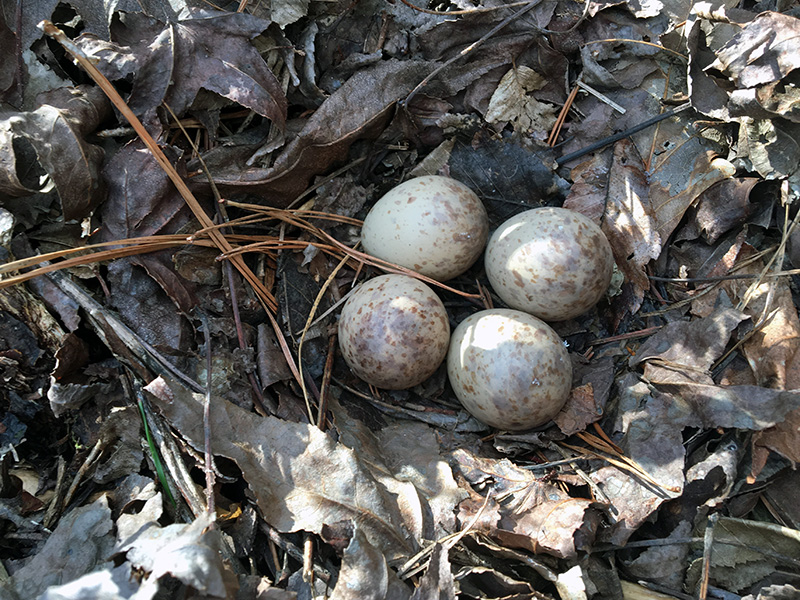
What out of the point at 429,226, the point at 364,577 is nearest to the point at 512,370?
the point at 429,226

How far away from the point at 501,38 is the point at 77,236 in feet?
7.19

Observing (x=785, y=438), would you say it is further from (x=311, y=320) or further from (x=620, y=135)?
(x=311, y=320)

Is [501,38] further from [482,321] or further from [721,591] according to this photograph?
[721,591]

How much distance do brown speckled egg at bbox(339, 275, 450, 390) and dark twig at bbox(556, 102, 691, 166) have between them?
40.9 inches

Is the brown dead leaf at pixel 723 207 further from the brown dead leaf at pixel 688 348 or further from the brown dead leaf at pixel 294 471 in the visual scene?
the brown dead leaf at pixel 294 471

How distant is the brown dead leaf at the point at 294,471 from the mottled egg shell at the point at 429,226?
951mm

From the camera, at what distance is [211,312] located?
2400 millimetres

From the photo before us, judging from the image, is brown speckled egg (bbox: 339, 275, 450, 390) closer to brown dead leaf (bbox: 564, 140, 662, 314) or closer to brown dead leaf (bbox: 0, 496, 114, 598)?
brown dead leaf (bbox: 564, 140, 662, 314)

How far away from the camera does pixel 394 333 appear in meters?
2.33

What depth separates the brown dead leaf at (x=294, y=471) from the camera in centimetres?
187

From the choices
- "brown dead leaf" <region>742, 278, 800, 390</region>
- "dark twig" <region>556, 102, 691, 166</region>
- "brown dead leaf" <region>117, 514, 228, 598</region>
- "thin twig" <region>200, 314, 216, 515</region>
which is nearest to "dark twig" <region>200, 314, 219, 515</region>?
"thin twig" <region>200, 314, 216, 515</region>

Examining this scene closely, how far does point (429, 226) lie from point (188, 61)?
1252 millimetres

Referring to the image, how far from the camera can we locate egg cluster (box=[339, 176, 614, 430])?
91.0 inches

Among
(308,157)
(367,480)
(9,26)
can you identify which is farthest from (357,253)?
(9,26)
